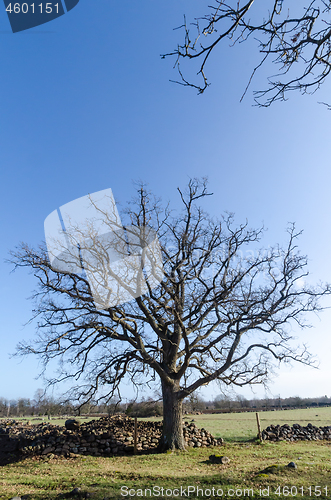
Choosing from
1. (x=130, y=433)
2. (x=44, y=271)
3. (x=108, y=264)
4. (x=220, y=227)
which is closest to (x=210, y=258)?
(x=220, y=227)

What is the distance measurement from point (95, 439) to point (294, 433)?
1088cm

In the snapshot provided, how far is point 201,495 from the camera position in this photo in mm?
5910

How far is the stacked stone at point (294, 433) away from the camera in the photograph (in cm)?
1653

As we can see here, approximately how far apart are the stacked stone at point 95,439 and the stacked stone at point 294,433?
11.3ft

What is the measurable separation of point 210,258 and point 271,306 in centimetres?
337

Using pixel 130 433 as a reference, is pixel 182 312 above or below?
above

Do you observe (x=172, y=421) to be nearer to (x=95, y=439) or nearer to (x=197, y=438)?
(x=197, y=438)

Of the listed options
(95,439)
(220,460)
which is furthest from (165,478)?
(95,439)

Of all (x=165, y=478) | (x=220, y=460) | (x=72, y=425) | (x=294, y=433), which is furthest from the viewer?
(x=294, y=433)

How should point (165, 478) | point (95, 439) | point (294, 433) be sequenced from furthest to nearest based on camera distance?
1. point (294, 433)
2. point (95, 439)
3. point (165, 478)

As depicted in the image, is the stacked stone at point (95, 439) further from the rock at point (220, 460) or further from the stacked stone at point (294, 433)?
the rock at point (220, 460)

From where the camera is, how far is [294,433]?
17188mm

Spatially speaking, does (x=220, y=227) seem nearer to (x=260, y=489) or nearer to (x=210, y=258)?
(x=210, y=258)

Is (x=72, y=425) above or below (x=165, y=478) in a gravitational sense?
above
